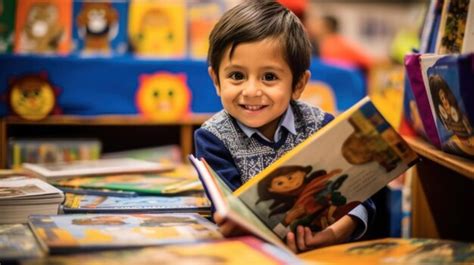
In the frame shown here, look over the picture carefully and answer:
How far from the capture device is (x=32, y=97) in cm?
249

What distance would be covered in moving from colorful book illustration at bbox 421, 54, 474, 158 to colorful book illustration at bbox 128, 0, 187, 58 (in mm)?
1675

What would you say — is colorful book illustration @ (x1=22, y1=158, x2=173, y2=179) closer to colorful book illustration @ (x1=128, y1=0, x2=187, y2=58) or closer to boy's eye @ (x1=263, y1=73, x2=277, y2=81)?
boy's eye @ (x1=263, y1=73, x2=277, y2=81)

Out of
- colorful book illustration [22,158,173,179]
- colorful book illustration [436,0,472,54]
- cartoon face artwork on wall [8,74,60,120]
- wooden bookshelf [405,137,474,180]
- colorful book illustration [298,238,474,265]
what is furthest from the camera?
cartoon face artwork on wall [8,74,60,120]

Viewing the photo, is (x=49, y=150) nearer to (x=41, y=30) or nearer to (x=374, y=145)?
(x=41, y=30)

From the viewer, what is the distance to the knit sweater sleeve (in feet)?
4.29

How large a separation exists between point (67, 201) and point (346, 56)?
3.84m

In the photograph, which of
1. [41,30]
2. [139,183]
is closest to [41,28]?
[41,30]

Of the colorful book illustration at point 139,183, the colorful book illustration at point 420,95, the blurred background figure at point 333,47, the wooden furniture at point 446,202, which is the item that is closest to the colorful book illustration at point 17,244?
the colorful book illustration at point 139,183

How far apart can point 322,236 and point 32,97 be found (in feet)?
5.40

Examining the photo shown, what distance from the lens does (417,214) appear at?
162cm

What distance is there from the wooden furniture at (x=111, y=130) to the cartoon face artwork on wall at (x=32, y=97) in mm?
32

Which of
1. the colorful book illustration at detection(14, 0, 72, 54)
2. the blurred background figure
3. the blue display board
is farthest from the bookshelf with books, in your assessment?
the blurred background figure

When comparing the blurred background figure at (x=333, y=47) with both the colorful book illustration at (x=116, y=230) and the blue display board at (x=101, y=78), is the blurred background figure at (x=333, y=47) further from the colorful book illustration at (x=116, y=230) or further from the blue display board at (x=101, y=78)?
the colorful book illustration at (x=116, y=230)

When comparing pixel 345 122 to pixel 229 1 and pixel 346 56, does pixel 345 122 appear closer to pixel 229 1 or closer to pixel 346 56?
pixel 229 1
